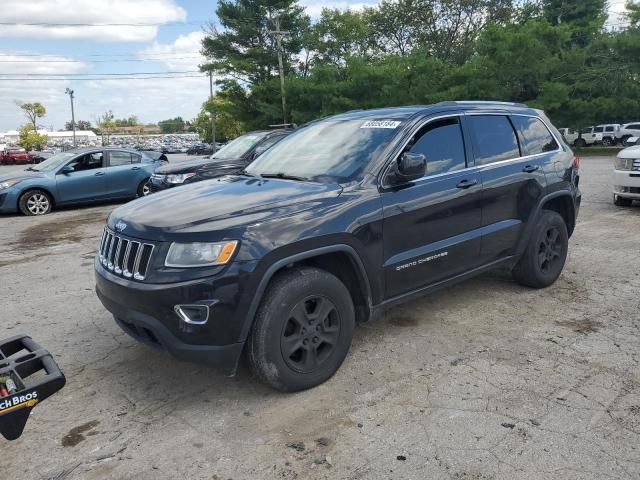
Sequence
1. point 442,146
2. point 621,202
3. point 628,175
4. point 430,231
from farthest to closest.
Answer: point 621,202
point 628,175
point 442,146
point 430,231

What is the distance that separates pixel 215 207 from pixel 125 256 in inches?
24.7

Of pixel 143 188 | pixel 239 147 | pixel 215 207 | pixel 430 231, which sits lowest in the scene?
pixel 143 188

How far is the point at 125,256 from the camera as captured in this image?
3.34 m

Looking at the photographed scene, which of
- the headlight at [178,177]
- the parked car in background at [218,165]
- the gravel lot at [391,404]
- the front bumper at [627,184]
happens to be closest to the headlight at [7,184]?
the parked car in background at [218,165]

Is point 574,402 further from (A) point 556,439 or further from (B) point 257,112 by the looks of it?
(B) point 257,112

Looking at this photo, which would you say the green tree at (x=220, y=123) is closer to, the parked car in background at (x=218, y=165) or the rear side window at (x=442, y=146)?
the parked car in background at (x=218, y=165)

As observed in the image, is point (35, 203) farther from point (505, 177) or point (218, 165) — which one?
point (505, 177)

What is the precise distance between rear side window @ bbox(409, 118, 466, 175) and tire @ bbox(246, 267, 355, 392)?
1.32 m

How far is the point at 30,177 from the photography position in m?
11.9

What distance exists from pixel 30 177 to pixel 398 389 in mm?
11130

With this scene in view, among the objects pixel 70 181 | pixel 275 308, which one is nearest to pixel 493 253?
pixel 275 308

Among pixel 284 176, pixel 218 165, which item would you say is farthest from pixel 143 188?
pixel 284 176

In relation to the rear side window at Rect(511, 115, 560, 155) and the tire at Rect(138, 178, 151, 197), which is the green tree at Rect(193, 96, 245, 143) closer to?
the tire at Rect(138, 178, 151, 197)

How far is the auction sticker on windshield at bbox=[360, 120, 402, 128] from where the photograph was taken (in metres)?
4.10
